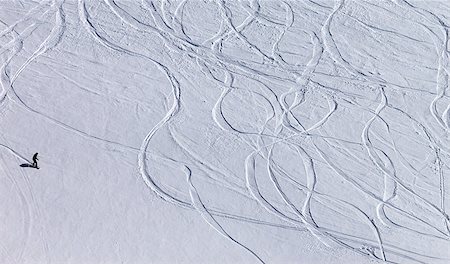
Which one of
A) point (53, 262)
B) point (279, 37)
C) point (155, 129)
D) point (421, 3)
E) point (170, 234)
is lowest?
point (53, 262)

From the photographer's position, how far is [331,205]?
7.00 meters

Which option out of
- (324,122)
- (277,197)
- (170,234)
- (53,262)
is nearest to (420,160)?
(324,122)

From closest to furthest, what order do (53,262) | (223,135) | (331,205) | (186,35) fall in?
(53,262) → (331,205) → (223,135) → (186,35)

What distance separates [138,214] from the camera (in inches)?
269

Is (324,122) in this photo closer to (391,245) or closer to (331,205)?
(331,205)

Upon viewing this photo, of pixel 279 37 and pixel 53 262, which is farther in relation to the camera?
pixel 279 37

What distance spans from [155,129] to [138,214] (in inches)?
46.8

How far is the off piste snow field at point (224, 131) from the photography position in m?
6.70

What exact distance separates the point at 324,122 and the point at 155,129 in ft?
6.88

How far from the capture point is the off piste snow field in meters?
6.70

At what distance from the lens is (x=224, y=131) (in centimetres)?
757

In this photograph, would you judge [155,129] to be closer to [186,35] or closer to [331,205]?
[186,35]

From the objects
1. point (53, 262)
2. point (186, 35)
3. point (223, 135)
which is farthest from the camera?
point (186, 35)

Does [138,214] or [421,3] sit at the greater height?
[421,3]
